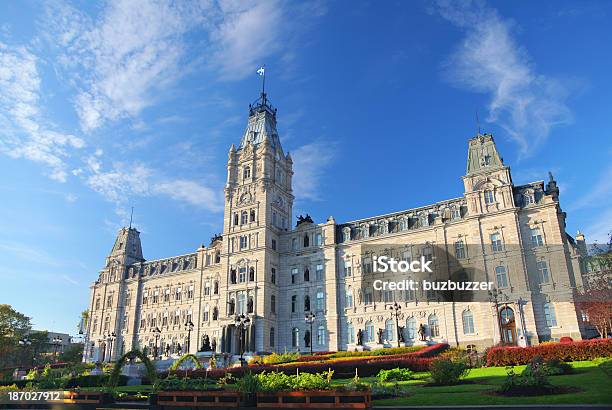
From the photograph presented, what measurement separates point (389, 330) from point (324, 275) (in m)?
10.7

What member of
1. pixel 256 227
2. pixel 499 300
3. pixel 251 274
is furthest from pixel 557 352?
pixel 256 227

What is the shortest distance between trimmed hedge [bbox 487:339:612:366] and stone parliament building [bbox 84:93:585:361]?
14.2 m

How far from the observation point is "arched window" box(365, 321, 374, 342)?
53.3m

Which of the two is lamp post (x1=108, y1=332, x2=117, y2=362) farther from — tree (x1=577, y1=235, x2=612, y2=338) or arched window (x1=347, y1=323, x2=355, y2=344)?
tree (x1=577, y1=235, x2=612, y2=338)

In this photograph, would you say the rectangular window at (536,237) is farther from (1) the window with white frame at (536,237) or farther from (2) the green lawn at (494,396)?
(2) the green lawn at (494,396)

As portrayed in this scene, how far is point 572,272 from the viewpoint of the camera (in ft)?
147

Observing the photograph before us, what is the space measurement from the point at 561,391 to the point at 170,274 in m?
66.0

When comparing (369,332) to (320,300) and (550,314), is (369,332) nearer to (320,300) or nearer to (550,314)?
(320,300)

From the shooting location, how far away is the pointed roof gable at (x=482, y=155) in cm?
5016

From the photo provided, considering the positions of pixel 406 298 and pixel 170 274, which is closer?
pixel 406 298

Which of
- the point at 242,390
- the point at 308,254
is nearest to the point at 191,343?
the point at 308,254

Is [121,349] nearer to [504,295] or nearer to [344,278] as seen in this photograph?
[344,278]

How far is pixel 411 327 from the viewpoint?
5116cm

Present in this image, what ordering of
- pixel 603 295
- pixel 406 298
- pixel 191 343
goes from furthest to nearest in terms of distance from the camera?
pixel 191 343 → pixel 406 298 → pixel 603 295
